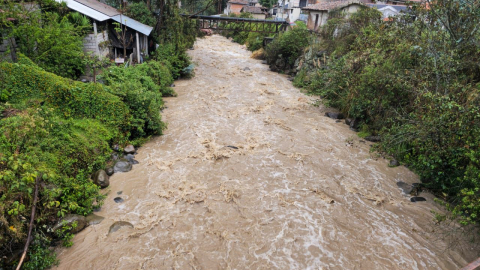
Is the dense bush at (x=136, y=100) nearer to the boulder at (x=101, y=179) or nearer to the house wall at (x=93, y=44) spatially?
the boulder at (x=101, y=179)

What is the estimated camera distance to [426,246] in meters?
7.22

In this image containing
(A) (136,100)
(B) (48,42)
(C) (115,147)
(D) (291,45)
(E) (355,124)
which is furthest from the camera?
(D) (291,45)

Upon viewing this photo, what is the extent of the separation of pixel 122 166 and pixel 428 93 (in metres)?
9.78

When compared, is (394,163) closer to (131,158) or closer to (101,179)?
(131,158)

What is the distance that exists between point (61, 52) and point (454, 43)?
14840 mm

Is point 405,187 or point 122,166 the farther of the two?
point 122,166

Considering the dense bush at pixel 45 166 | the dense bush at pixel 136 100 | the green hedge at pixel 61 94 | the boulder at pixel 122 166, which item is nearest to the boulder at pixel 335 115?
the dense bush at pixel 136 100

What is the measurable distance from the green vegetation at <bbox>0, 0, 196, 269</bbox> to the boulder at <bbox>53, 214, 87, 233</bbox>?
0.11 meters

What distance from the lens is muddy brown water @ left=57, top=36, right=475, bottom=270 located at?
22.1 feet

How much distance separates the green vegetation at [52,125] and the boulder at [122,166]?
0.97 feet

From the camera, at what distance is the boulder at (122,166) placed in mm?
9586

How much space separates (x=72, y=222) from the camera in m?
6.88

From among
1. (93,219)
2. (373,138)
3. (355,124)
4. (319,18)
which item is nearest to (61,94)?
(93,219)

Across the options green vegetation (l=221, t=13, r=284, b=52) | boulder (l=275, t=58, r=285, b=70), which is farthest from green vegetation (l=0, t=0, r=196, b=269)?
green vegetation (l=221, t=13, r=284, b=52)
